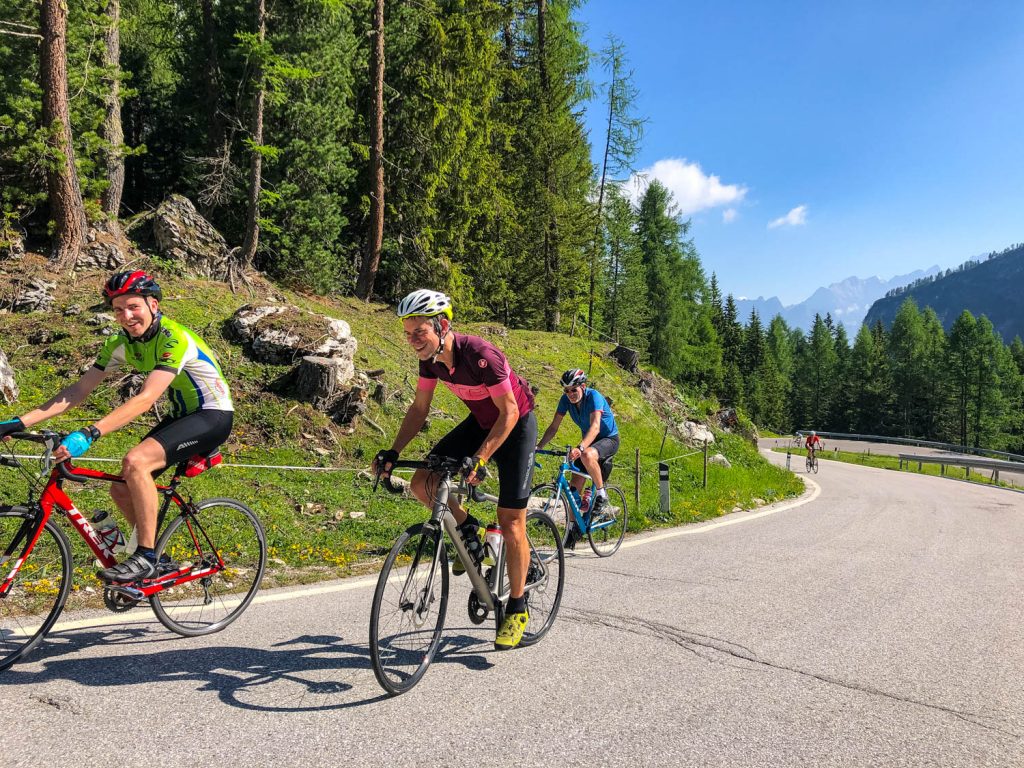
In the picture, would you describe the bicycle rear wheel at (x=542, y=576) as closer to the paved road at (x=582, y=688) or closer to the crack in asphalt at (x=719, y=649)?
the paved road at (x=582, y=688)

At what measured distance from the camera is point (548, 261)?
29.7m

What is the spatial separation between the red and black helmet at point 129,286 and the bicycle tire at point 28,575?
140cm

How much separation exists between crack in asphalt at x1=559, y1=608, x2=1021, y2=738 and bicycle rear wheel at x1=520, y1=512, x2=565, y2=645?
1.02 feet

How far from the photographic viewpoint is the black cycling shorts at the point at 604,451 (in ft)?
27.3

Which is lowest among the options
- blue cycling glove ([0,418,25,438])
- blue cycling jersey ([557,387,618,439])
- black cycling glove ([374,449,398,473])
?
black cycling glove ([374,449,398,473])

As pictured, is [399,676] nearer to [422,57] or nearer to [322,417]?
[322,417]

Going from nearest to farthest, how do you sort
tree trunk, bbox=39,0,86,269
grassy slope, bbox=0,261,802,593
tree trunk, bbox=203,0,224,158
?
1. grassy slope, bbox=0,261,802,593
2. tree trunk, bbox=39,0,86,269
3. tree trunk, bbox=203,0,224,158

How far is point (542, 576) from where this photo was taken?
4.82 meters

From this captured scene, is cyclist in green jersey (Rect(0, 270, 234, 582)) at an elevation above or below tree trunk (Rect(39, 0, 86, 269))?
below

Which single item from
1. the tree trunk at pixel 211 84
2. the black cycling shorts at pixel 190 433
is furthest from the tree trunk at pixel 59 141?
the black cycling shorts at pixel 190 433

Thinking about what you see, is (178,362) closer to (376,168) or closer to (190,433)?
(190,433)

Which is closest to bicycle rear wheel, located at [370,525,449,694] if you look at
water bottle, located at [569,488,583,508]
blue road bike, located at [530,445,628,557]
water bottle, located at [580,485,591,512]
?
blue road bike, located at [530,445,628,557]

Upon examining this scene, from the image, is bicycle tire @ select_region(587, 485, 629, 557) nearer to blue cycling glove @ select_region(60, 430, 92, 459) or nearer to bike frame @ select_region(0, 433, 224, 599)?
bike frame @ select_region(0, 433, 224, 599)

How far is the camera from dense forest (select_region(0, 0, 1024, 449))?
12.9 meters
